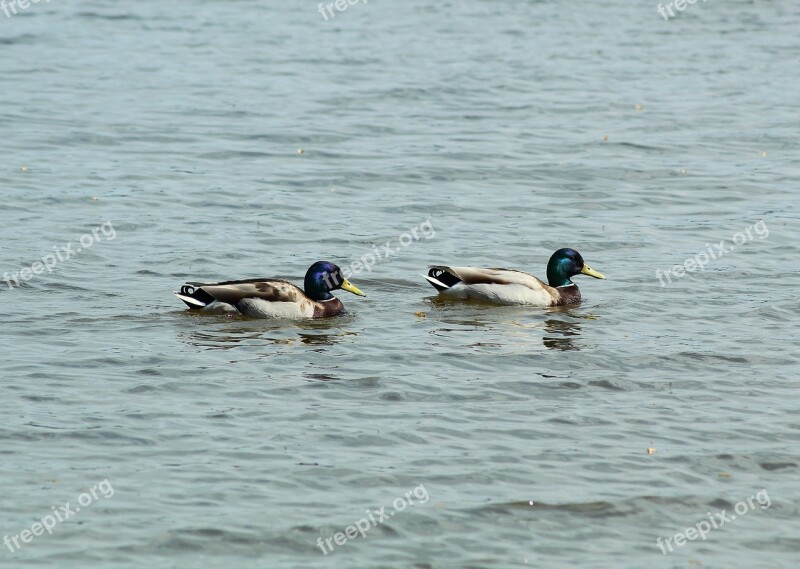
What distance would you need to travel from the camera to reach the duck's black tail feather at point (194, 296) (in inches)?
587

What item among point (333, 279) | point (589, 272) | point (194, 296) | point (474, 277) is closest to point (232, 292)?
point (194, 296)

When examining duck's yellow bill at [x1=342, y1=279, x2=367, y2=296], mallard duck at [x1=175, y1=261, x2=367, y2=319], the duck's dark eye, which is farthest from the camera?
duck's yellow bill at [x1=342, y1=279, x2=367, y2=296]

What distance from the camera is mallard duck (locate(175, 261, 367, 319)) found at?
15.0 meters

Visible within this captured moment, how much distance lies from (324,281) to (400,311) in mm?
920

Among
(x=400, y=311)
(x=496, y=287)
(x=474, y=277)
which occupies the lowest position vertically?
(x=400, y=311)

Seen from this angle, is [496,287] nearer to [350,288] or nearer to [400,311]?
[400,311]

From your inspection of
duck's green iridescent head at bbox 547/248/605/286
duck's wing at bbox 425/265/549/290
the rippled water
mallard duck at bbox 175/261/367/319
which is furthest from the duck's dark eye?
duck's green iridescent head at bbox 547/248/605/286

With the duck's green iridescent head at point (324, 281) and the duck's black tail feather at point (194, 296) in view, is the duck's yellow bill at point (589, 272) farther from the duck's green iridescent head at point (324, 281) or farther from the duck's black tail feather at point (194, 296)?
the duck's black tail feather at point (194, 296)

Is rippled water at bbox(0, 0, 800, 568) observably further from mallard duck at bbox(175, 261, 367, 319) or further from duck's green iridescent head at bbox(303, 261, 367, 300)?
duck's green iridescent head at bbox(303, 261, 367, 300)

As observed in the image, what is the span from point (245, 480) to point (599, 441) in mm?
2820

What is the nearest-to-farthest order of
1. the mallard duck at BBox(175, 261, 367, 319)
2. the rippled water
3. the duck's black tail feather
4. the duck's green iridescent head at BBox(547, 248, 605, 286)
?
the rippled water, the duck's black tail feather, the mallard duck at BBox(175, 261, 367, 319), the duck's green iridescent head at BBox(547, 248, 605, 286)

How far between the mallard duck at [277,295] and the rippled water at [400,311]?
243mm

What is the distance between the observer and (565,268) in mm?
16500

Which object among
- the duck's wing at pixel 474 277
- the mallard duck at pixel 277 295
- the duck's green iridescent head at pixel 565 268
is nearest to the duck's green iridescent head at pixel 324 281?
the mallard duck at pixel 277 295
